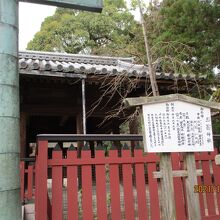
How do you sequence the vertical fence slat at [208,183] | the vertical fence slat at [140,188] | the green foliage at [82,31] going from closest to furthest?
1. the vertical fence slat at [140,188]
2. the vertical fence slat at [208,183]
3. the green foliage at [82,31]

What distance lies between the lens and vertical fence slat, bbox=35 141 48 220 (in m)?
3.79

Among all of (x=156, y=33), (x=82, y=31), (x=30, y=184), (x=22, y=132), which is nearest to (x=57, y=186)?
(x=30, y=184)

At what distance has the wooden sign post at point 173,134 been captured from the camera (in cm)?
358

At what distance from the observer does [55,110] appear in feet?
28.4

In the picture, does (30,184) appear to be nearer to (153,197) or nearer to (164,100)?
(153,197)

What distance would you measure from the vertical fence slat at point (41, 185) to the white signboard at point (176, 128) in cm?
125

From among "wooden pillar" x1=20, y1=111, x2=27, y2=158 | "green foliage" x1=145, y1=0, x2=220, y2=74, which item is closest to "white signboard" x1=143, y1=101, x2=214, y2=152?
"wooden pillar" x1=20, y1=111, x2=27, y2=158

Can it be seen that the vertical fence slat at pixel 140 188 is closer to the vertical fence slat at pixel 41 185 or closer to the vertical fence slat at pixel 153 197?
the vertical fence slat at pixel 153 197

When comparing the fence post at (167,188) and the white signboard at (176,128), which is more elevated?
the white signboard at (176,128)

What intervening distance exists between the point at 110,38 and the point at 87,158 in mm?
21307

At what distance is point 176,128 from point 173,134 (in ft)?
0.26

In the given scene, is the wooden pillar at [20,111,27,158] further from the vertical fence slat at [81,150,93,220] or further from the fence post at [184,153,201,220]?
the fence post at [184,153,201,220]

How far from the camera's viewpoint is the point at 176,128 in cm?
366

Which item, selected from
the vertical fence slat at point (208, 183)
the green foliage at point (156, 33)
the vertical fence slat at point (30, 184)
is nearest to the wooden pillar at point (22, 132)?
the vertical fence slat at point (30, 184)
